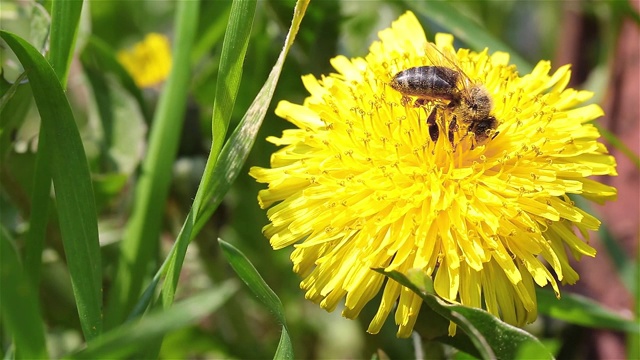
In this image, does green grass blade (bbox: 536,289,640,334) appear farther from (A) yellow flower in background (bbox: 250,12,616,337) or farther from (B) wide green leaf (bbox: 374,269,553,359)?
(B) wide green leaf (bbox: 374,269,553,359)

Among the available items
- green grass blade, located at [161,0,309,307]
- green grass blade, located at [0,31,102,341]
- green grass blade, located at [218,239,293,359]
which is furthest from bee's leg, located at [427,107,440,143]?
green grass blade, located at [0,31,102,341]

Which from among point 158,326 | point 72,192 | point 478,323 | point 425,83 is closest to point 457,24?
point 425,83

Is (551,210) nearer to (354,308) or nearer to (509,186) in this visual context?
(509,186)

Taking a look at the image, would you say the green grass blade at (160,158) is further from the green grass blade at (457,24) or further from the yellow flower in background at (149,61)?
the yellow flower in background at (149,61)

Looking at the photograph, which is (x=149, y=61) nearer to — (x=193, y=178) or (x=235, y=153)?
(x=193, y=178)

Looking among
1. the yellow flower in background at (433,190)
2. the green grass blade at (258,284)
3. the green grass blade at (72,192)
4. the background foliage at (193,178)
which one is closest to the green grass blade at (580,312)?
the background foliage at (193,178)

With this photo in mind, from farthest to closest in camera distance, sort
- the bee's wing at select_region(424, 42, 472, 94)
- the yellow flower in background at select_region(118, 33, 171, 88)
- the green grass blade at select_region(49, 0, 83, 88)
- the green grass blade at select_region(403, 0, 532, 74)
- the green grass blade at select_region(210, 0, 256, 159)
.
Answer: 1. the yellow flower in background at select_region(118, 33, 171, 88)
2. the green grass blade at select_region(403, 0, 532, 74)
3. the bee's wing at select_region(424, 42, 472, 94)
4. the green grass blade at select_region(49, 0, 83, 88)
5. the green grass blade at select_region(210, 0, 256, 159)

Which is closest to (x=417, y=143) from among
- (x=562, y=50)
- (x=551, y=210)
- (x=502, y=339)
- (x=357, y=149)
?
(x=357, y=149)

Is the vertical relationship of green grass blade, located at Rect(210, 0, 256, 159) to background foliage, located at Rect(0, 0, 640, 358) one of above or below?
above
